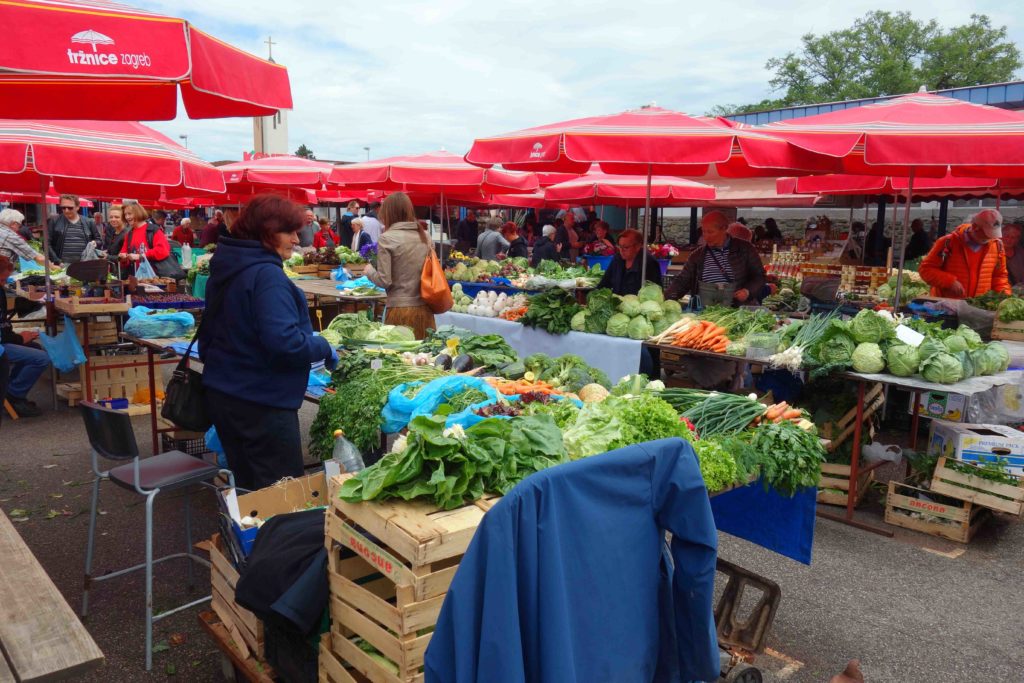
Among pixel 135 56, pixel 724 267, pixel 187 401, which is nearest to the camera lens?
pixel 135 56

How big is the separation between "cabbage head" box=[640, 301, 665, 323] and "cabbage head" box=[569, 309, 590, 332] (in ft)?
2.01

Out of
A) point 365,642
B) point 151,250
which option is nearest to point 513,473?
point 365,642

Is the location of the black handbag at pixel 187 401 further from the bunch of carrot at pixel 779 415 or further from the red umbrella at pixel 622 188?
the red umbrella at pixel 622 188

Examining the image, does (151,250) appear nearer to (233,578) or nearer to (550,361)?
(550,361)

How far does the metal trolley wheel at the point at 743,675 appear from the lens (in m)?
3.15

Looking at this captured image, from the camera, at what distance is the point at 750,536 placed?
4.02m

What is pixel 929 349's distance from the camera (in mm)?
5324

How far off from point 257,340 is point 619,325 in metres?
4.08

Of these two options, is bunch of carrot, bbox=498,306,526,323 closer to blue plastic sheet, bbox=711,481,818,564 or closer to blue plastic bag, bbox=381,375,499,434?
blue plastic bag, bbox=381,375,499,434

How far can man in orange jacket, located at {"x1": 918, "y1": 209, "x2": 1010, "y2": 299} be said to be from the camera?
7.48m

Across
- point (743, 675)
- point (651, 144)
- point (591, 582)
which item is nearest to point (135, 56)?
point (591, 582)

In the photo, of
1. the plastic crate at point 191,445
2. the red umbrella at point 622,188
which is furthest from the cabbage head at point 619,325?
the red umbrella at point 622,188

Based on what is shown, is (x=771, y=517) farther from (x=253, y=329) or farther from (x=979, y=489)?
(x=253, y=329)

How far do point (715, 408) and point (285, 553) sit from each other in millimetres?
2530
